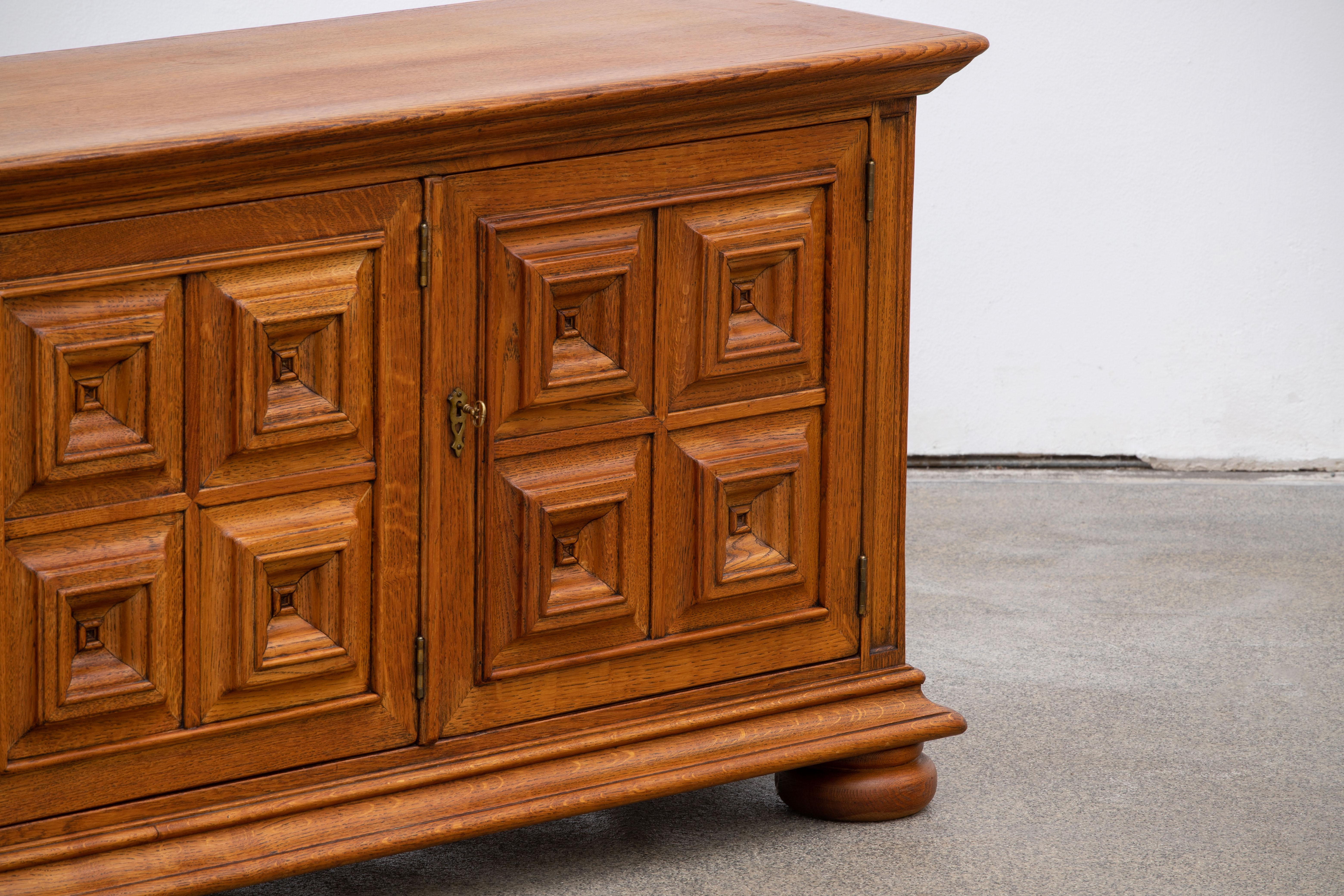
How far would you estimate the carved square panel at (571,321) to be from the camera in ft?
6.45

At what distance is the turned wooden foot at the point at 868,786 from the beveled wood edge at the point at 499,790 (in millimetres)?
50

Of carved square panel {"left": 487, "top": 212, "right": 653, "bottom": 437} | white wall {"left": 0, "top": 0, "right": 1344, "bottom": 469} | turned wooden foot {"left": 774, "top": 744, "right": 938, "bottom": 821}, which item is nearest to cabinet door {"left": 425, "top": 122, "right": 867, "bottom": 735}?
carved square panel {"left": 487, "top": 212, "right": 653, "bottom": 437}

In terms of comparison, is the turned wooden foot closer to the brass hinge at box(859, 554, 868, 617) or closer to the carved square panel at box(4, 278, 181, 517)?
the brass hinge at box(859, 554, 868, 617)

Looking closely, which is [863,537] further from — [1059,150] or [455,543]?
[1059,150]

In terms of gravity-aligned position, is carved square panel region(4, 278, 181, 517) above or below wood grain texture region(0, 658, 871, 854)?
above

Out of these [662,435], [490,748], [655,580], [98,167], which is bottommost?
[490,748]

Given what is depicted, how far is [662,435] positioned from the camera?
209 centimetres

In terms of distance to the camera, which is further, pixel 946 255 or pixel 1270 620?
pixel 946 255

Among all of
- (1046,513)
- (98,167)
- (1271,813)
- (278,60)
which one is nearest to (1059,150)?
(1046,513)

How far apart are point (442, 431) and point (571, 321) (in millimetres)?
177

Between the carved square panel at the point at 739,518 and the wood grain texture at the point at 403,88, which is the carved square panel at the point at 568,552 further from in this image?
the wood grain texture at the point at 403,88

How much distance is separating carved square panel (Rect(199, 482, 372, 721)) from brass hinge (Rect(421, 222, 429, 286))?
8.5 inches

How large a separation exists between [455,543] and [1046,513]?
5.69ft

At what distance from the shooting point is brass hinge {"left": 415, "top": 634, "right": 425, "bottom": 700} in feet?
6.57
